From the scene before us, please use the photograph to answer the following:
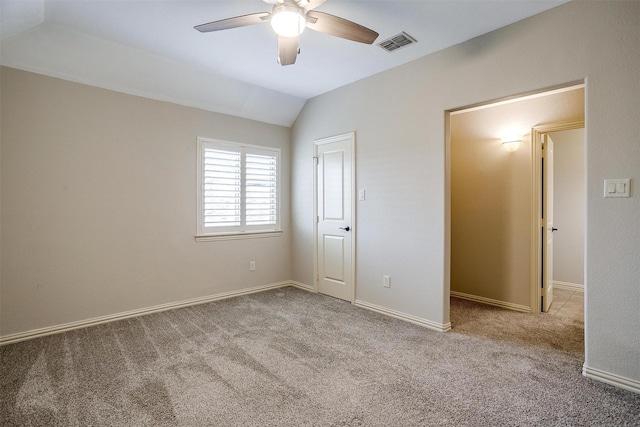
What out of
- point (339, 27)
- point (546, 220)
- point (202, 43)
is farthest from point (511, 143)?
point (202, 43)

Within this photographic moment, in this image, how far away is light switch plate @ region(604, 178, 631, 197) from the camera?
2.12 metres

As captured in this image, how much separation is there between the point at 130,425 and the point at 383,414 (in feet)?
4.64

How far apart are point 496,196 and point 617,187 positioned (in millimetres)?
1853

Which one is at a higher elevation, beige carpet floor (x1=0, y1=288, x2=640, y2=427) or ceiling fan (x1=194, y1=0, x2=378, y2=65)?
ceiling fan (x1=194, y1=0, x2=378, y2=65)

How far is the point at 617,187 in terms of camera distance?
2158 millimetres

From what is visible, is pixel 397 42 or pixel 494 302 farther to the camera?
pixel 494 302

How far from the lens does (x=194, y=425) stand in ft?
5.85

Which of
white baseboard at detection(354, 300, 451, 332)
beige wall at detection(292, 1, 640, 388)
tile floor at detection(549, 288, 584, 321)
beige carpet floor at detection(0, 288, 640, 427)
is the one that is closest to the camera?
beige carpet floor at detection(0, 288, 640, 427)

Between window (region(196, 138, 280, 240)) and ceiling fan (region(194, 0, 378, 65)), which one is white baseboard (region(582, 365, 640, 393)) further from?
window (region(196, 138, 280, 240))

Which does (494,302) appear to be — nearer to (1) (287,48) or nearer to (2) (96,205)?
(1) (287,48)

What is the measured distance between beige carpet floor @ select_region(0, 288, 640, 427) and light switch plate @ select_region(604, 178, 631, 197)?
4.21 feet

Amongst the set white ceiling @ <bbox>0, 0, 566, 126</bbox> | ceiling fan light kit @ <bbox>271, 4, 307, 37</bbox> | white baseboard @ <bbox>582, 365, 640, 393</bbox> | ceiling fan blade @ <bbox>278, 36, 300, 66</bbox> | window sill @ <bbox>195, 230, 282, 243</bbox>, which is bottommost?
white baseboard @ <bbox>582, 365, 640, 393</bbox>

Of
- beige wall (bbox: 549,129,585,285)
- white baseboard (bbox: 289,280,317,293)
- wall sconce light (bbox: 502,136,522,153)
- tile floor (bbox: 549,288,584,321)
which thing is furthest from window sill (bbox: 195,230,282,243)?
beige wall (bbox: 549,129,585,285)

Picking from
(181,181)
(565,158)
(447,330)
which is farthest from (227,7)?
(565,158)
